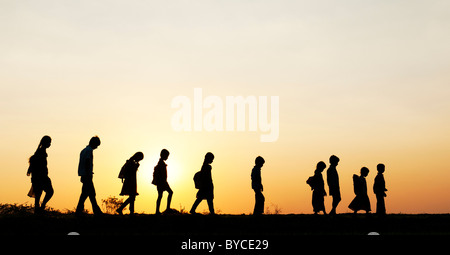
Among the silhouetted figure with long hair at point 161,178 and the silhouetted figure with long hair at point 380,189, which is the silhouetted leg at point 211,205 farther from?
the silhouetted figure with long hair at point 380,189

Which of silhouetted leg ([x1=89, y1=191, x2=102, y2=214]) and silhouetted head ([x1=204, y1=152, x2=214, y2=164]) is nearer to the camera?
silhouetted leg ([x1=89, y1=191, x2=102, y2=214])

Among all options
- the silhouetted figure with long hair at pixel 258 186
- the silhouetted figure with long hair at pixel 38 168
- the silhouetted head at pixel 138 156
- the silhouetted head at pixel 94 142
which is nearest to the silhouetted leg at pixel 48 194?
the silhouetted figure with long hair at pixel 38 168

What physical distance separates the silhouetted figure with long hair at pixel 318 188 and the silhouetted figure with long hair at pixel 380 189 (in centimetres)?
220

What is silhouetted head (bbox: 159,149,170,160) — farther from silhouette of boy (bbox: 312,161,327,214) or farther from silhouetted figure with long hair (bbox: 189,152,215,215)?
silhouette of boy (bbox: 312,161,327,214)

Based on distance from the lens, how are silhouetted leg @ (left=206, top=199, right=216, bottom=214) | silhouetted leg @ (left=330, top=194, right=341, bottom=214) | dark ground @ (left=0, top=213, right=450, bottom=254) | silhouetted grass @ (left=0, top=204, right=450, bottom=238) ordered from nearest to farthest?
dark ground @ (left=0, top=213, right=450, bottom=254) < silhouetted grass @ (left=0, top=204, right=450, bottom=238) < silhouetted leg @ (left=206, top=199, right=216, bottom=214) < silhouetted leg @ (left=330, top=194, right=341, bottom=214)

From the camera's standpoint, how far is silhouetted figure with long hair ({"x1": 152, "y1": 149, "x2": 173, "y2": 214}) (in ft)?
68.8

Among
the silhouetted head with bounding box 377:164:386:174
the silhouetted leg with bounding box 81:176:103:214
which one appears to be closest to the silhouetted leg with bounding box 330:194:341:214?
the silhouetted head with bounding box 377:164:386:174

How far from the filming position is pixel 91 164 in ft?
60.8

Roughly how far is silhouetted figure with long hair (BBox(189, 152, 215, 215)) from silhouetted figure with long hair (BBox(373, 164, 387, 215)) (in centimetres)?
657

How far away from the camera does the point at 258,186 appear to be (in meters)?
22.4
